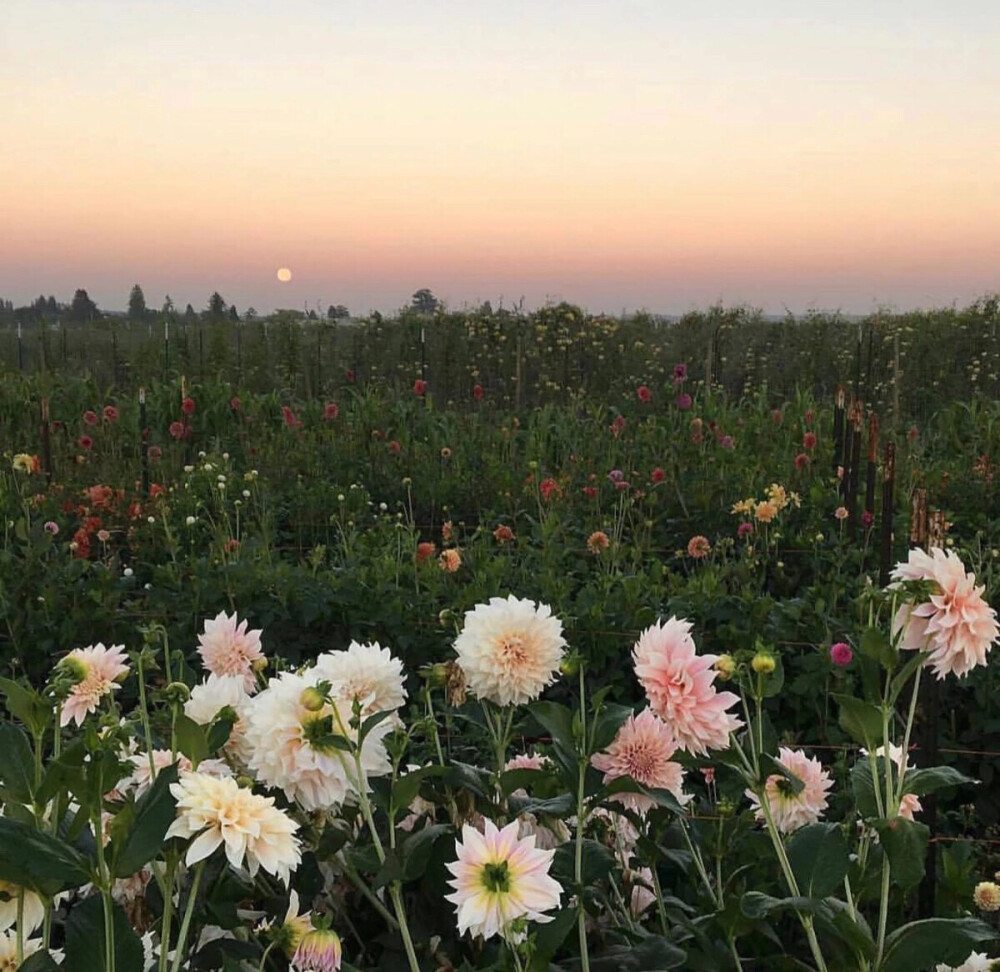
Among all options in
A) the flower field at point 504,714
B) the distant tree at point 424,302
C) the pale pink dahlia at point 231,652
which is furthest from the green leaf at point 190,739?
the distant tree at point 424,302

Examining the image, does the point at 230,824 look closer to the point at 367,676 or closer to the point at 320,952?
the point at 320,952

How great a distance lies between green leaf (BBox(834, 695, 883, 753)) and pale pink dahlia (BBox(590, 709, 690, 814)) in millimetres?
177

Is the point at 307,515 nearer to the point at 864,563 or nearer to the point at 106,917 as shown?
the point at 864,563

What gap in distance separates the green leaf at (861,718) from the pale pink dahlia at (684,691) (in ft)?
0.39

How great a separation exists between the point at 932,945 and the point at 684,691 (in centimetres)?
34

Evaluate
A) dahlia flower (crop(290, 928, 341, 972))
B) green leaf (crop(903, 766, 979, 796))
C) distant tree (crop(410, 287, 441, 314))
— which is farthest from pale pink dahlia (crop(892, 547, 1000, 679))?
distant tree (crop(410, 287, 441, 314))

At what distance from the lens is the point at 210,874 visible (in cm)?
108

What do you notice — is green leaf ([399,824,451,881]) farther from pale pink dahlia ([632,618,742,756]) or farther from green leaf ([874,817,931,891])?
green leaf ([874,817,931,891])

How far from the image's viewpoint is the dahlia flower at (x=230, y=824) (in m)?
0.85

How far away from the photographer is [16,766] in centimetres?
96

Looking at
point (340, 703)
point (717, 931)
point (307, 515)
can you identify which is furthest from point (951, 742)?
point (307, 515)

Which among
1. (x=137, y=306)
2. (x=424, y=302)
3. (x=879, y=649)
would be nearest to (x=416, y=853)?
(x=879, y=649)

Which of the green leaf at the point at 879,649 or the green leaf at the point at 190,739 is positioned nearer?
the green leaf at the point at 190,739

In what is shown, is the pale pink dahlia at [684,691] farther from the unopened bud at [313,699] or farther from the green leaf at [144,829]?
the green leaf at [144,829]
